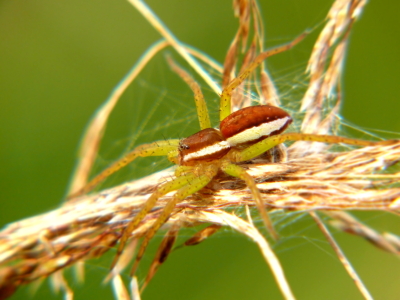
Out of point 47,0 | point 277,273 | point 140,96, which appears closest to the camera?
point 277,273

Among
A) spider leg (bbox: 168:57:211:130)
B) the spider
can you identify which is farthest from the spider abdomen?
spider leg (bbox: 168:57:211:130)

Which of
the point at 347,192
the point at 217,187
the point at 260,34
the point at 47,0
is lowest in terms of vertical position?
the point at 347,192

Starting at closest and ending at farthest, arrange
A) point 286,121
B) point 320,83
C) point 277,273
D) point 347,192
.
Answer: point 277,273
point 347,192
point 320,83
point 286,121

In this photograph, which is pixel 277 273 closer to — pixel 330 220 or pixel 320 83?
pixel 330 220

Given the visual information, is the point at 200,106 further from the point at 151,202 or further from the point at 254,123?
the point at 151,202

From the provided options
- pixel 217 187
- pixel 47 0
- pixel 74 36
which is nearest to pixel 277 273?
pixel 217 187

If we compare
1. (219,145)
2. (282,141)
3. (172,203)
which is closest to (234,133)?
(219,145)

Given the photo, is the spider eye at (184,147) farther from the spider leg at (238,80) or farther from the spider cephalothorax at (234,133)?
the spider leg at (238,80)
